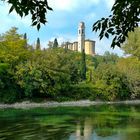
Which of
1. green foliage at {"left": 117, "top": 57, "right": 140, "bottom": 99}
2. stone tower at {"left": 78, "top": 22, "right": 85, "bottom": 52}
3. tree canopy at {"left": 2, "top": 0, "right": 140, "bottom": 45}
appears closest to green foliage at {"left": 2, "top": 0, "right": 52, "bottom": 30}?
tree canopy at {"left": 2, "top": 0, "right": 140, "bottom": 45}

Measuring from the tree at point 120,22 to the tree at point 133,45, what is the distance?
6615 centimetres

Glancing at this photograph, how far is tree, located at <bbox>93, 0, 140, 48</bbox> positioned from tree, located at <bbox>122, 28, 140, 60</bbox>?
217ft

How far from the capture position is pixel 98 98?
55844 millimetres

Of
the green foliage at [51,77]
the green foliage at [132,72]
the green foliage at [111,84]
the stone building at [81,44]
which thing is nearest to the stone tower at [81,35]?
the stone building at [81,44]

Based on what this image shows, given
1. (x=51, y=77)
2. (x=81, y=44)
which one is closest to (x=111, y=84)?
(x=51, y=77)

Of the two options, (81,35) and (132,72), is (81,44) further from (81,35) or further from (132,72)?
(132,72)

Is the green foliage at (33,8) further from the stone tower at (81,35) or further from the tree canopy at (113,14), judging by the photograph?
the stone tower at (81,35)

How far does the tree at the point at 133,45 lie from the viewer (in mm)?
Result: 70188

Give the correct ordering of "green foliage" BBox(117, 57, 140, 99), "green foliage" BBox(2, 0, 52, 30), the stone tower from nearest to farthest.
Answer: "green foliage" BBox(2, 0, 52, 30) → "green foliage" BBox(117, 57, 140, 99) → the stone tower

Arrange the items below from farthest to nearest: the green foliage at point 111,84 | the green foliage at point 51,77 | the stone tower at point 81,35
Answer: the stone tower at point 81,35 → the green foliage at point 111,84 → the green foliage at point 51,77

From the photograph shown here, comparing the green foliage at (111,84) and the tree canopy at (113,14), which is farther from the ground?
the green foliage at (111,84)

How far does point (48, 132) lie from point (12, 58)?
28.2 metres

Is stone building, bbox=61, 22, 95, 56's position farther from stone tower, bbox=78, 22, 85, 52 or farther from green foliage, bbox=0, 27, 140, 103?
green foliage, bbox=0, 27, 140, 103

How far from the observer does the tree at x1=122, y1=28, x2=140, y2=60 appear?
70.2m
